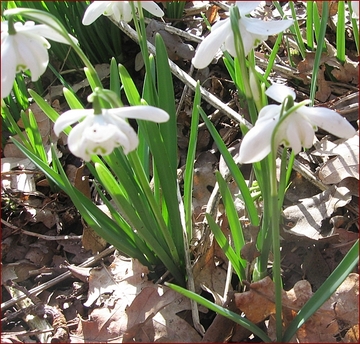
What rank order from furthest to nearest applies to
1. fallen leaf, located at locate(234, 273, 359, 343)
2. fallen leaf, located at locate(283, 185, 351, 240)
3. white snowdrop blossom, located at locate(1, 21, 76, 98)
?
fallen leaf, located at locate(283, 185, 351, 240) < fallen leaf, located at locate(234, 273, 359, 343) < white snowdrop blossom, located at locate(1, 21, 76, 98)

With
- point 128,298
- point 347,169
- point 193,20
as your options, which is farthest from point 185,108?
point 128,298

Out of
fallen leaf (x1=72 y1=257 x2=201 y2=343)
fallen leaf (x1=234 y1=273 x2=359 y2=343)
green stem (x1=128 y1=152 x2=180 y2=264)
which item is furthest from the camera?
fallen leaf (x1=72 y1=257 x2=201 y2=343)

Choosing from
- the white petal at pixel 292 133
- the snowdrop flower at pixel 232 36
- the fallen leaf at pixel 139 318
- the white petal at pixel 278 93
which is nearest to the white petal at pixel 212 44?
the snowdrop flower at pixel 232 36

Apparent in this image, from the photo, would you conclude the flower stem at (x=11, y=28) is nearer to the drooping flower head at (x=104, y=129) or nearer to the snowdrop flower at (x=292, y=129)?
the drooping flower head at (x=104, y=129)

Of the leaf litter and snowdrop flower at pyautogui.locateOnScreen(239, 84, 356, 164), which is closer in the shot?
snowdrop flower at pyautogui.locateOnScreen(239, 84, 356, 164)

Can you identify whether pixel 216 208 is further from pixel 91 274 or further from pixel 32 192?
pixel 32 192

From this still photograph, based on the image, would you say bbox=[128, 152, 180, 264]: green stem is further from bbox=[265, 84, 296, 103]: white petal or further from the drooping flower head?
bbox=[265, 84, 296, 103]: white petal

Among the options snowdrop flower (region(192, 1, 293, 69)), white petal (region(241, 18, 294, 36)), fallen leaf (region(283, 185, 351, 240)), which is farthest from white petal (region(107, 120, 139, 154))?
fallen leaf (region(283, 185, 351, 240))
